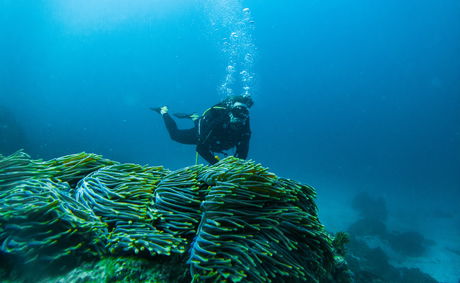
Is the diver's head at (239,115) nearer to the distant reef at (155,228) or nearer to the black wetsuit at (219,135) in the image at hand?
the black wetsuit at (219,135)

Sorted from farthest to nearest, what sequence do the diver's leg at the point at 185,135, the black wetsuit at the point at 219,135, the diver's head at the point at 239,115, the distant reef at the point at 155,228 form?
the diver's leg at the point at 185,135
the black wetsuit at the point at 219,135
the diver's head at the point at 239,115
the distant reef at the point at 155,228

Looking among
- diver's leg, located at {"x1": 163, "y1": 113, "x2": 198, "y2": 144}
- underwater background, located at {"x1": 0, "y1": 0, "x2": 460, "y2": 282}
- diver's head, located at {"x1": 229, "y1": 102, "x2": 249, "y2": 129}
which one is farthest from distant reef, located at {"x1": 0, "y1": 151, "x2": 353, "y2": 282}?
underwater background, located at {"x1": 0, "y1": 0, "x2": 460, "y2": 282}

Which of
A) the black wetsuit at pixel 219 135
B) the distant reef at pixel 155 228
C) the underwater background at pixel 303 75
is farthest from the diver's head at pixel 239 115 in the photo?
the underwater background at pixel 303 75

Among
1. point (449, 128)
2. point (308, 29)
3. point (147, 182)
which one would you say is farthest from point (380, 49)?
point (147, 182)

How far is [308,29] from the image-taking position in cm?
12962

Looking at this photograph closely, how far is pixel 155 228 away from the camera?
192 cm

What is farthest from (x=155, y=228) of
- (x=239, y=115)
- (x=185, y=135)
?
(x=185, y=135)

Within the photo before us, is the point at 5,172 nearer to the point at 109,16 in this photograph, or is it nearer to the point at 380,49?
the point at 109,16

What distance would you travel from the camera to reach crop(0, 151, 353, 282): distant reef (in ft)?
5.37

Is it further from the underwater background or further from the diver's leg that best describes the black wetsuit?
the underwater background

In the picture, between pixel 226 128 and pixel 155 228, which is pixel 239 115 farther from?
pixel 155 228

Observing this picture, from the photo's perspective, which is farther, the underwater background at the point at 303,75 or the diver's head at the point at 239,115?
the underwater background at the point at 303,75

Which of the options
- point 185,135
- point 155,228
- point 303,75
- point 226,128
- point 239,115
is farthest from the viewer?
point 303,75

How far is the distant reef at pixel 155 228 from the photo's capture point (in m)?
1.64
